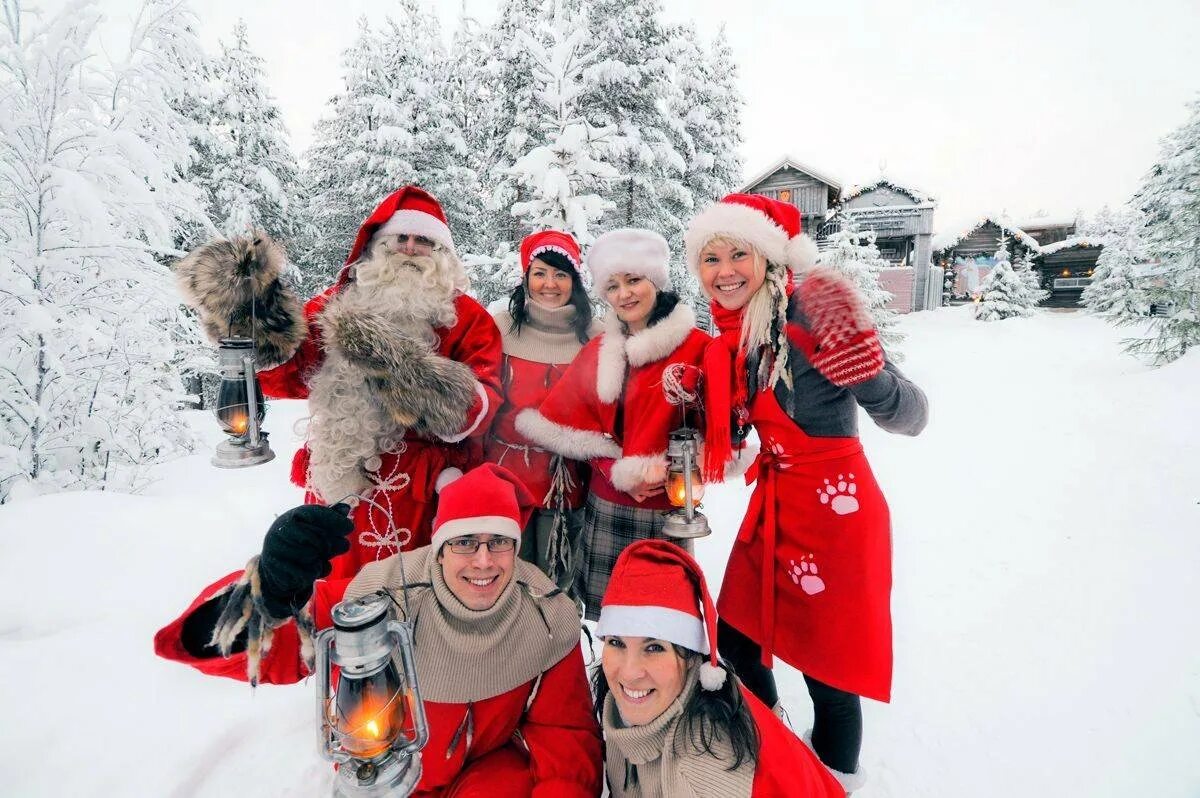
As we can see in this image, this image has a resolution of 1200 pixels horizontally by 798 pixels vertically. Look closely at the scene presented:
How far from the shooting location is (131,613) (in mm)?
3080

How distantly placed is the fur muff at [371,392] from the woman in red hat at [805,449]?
3.92ft

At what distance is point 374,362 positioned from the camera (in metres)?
2.23

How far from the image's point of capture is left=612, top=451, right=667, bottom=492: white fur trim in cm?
251

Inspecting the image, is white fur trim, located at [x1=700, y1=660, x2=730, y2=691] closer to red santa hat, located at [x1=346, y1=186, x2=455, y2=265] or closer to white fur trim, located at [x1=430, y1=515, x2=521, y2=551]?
white fur trim, located at [x1=430, y1=515, x2=521, y2=551]

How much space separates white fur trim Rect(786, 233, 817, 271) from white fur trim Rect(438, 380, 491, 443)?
1486 mm

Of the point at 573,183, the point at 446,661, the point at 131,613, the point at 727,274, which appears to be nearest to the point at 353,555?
the point at 446,661

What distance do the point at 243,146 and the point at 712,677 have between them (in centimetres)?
1929

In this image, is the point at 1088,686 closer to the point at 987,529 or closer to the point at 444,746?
the point at 987,529

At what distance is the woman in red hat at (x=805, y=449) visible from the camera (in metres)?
2.01

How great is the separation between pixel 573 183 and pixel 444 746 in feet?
26.0

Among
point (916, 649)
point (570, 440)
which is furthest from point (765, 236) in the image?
point (916, 649)

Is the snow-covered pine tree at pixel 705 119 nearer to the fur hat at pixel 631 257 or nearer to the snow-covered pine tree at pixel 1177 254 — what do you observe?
the snow-covered pine tree at pixel 1177 254

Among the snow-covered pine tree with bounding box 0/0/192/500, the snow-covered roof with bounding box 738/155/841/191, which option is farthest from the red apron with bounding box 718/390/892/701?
the snow-covered roof with bounding box 738/155/841/191

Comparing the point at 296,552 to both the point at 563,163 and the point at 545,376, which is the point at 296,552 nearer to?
the point at 545,376
